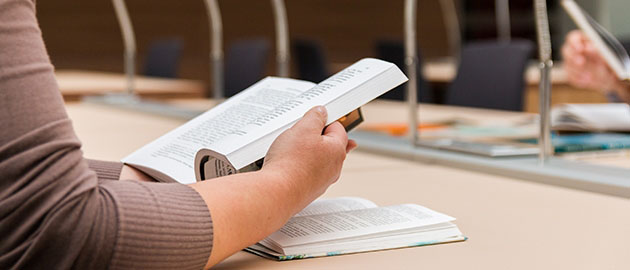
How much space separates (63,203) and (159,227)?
0.29 feet

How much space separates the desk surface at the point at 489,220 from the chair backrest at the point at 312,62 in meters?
3.38

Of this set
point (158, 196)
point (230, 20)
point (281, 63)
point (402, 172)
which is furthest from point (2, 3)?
point (230, 20)

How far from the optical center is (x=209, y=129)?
3.55 ft

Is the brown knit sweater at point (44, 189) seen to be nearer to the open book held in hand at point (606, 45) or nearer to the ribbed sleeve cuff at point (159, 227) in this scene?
the ribbed sleeve cuff at point (159, 227)

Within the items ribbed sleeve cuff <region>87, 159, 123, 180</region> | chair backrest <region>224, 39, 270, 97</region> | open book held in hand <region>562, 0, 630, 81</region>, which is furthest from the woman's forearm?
chair backrest <region>224, 39, 270, 97</region>

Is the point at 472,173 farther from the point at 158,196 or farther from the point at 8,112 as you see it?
the point at 8,112

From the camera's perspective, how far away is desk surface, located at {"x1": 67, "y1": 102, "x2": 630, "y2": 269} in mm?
850

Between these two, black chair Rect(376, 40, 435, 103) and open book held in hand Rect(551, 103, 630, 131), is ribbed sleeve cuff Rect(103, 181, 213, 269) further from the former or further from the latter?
black chair Rect(376, 40, 435, 103)

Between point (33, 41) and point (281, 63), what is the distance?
158cm

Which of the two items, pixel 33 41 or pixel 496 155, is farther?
pixel 496 155

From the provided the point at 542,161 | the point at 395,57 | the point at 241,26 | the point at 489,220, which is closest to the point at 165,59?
the point at 395,57

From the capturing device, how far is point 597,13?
768 cm

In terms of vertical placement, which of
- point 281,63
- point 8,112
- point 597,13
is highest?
point 8,112

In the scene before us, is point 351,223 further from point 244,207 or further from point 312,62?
point 312,62
